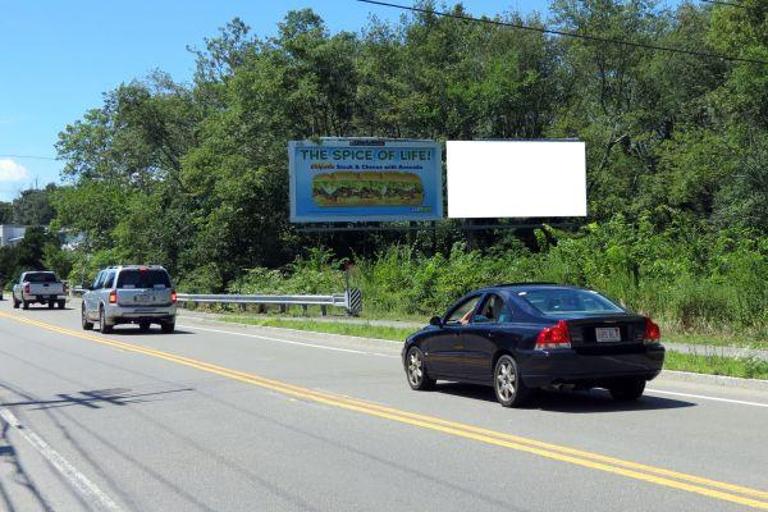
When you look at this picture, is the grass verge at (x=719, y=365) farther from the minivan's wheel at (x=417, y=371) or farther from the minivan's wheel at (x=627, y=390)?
the minivan's wheel at (x=417, y=371)

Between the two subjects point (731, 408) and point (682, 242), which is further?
point (682, 242)

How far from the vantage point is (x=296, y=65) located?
4356cm

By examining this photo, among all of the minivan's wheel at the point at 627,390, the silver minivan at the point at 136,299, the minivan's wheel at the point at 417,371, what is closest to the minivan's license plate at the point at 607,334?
the minivan's wheel at the point at 627,390

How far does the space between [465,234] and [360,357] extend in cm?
2746

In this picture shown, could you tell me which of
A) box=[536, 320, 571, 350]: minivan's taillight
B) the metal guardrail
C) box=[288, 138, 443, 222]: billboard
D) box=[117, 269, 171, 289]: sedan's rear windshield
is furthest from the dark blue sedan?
box=[288, 138, 443, 222]: billboard

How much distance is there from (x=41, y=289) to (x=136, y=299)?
886 inches

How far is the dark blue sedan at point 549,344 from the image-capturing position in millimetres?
10164

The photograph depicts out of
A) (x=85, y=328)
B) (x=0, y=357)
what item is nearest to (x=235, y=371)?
(x=0, y=357)

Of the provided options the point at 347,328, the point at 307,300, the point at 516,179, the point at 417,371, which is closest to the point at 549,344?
the point at 417,371

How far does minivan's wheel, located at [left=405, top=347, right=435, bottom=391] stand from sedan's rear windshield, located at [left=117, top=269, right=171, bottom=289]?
14819 millimetres

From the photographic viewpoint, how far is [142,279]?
84.8 ft

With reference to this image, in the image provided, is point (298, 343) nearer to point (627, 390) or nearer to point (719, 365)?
point (719, 365)

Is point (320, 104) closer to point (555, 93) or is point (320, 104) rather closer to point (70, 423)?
point (555, 93)

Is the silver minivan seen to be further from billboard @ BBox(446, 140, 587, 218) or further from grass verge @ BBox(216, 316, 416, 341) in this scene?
billboard @ BBox(446, 140, 587, 218)
